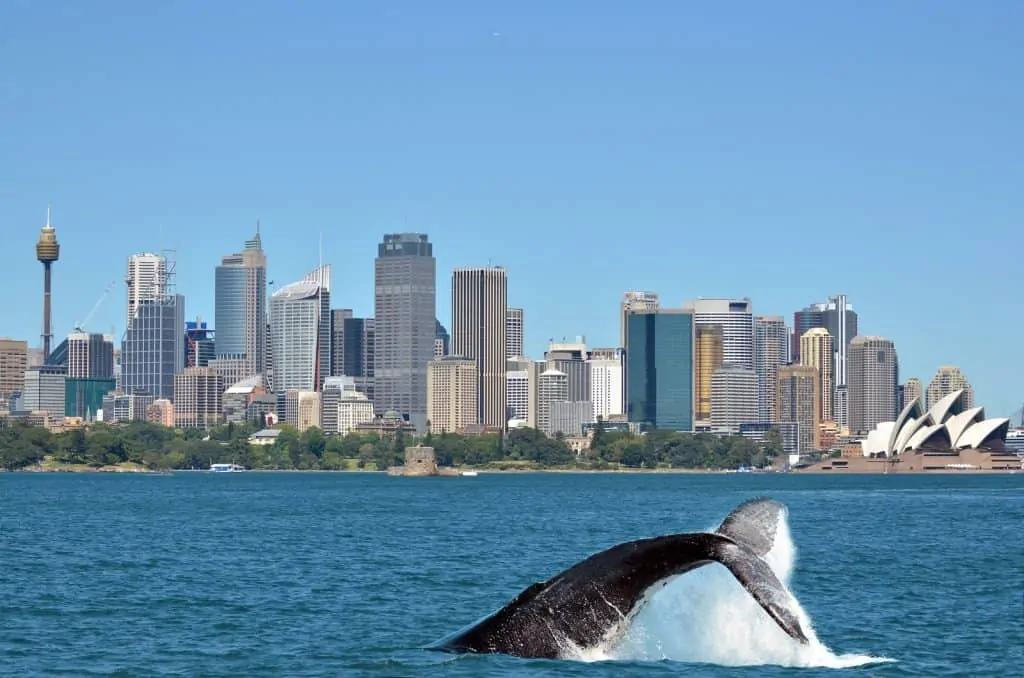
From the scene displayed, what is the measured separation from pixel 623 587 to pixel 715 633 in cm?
767

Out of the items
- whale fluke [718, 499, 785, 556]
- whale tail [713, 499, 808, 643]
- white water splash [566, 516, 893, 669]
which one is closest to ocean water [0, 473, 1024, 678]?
white water splash [566, 516, 893, 669]

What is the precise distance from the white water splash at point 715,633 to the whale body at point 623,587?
2.68 m

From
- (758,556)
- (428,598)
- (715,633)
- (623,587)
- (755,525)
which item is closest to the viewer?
(758,556)

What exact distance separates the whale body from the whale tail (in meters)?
0.01

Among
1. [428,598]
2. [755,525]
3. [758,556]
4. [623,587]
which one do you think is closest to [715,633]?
[755,525]

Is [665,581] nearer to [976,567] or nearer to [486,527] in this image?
[976,567]

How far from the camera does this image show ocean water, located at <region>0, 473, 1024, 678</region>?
28391mm

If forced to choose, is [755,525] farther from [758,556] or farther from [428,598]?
[428,598]

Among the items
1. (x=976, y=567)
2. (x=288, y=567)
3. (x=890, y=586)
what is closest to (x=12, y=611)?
(x=288, y=567)

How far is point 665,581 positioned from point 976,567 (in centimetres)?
4050

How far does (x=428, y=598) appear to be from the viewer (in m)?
44.8

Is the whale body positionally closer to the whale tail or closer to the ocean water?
the whale tail

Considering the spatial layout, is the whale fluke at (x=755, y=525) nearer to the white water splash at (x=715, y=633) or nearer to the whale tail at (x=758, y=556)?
the whale tail at (x=758, y=556)

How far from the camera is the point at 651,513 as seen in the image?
114 m
